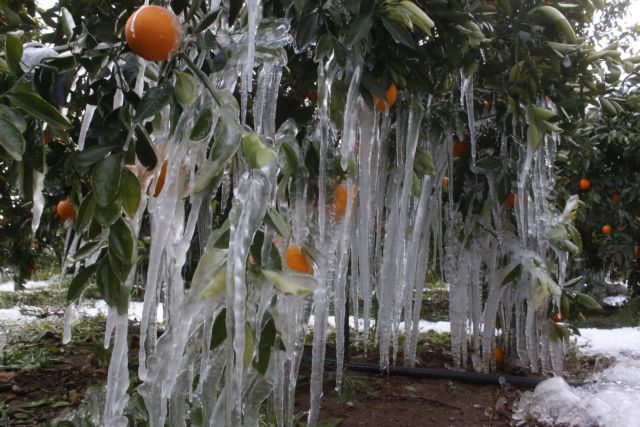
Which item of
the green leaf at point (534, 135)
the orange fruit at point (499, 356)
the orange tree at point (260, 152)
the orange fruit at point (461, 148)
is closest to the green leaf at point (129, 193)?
the orange tree at point (260, 152)

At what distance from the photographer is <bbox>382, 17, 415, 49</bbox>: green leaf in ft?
3.55

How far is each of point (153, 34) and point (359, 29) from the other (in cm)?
40

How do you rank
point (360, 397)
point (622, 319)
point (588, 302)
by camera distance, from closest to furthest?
1. point (588, 302)
2. point (360, 397)
3. point (622, 319)

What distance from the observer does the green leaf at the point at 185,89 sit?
0.76 m

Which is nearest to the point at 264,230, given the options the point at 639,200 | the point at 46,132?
the point at 46,132

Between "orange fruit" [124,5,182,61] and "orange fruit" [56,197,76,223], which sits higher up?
"orange fruit" [124,5,182,61]

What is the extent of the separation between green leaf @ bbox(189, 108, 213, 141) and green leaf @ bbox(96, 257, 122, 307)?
0.88 ft

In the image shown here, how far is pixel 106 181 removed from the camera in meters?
0.75

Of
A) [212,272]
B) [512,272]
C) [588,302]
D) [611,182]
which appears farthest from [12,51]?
[611,182]

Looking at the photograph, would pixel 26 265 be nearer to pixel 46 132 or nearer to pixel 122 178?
pixel 46 132

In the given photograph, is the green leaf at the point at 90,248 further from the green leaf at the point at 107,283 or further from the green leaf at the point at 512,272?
the green leaf at the point at 512,272

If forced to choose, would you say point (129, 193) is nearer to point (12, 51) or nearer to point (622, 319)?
point (12, 51)

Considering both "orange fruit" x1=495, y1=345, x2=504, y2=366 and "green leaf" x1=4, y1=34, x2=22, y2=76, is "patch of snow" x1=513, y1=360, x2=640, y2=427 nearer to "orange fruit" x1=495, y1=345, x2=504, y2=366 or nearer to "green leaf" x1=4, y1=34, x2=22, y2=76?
"orange fruit" x1=495, y1=345, x2=504, y2=366

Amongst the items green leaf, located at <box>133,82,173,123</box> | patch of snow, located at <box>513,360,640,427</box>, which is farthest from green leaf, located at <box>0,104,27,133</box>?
patch of snow, located at <box>513,360,640,427</box>
